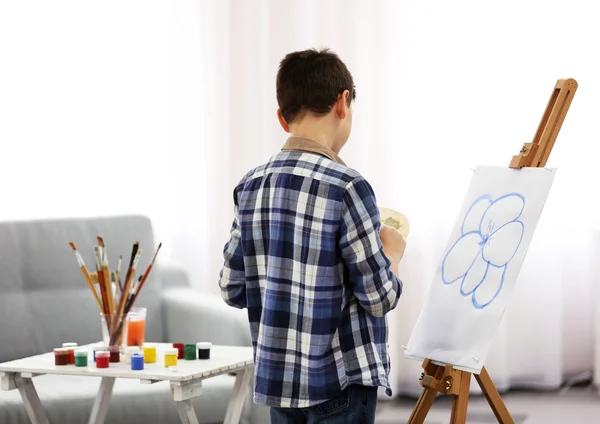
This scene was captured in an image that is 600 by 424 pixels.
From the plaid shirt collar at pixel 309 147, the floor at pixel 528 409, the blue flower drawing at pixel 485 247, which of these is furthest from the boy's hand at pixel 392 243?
the floor at pixel 528 409

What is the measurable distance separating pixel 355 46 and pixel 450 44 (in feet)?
1.24

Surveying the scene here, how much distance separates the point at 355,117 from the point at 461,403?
5.65 feet

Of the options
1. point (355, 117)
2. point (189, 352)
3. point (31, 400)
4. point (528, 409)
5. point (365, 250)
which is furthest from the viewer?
point (355, 117)

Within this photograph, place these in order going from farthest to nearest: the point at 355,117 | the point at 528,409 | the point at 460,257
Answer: the point at 355,117 < the point at 528,409 < the point at 460,257

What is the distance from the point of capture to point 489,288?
84.7 inches

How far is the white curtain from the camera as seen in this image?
350cm

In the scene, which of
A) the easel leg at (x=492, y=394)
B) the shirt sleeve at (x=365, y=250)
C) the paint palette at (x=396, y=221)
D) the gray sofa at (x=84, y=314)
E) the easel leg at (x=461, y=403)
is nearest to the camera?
the shirt sleeve at (x=365, y=250)

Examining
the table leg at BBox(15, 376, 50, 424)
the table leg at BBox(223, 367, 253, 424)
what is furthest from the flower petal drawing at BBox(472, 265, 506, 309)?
the table leg at BBox(15, 376, 50, 424)

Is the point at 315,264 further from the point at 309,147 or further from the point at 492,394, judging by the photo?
the point at 492,394

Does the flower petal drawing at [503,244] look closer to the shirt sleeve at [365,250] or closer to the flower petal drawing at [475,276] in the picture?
the flower petal drawing at [475,276]

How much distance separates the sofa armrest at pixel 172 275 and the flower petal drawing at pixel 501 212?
1197 millimetres

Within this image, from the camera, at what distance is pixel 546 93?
11.5 feet

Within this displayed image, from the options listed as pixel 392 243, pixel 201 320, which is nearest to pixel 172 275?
pixel 201 320

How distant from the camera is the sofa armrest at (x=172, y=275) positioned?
302 centimetres
